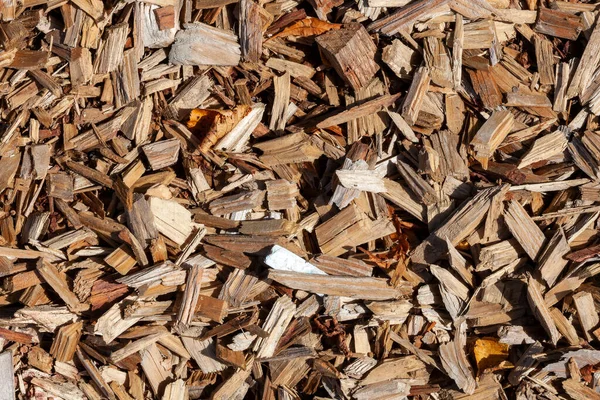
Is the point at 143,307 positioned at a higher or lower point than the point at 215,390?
higher

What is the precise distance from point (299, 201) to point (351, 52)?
1.74 feet

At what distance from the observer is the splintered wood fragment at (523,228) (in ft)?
8.01

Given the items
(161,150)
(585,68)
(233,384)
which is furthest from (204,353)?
(585,68)

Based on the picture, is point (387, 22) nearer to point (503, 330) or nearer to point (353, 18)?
point (353, 18)

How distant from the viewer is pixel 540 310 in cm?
242

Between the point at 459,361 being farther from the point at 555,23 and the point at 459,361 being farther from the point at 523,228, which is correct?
the point at 555,23

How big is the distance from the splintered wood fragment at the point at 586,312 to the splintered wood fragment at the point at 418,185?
587 millimetres

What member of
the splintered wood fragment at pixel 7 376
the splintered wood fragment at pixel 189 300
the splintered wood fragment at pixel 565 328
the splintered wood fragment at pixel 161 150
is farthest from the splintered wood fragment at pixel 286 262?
the splintered wood fragment at pixel 7 376

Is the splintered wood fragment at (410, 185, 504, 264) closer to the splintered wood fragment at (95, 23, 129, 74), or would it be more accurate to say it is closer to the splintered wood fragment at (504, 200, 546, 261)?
the splintered wood fragment at (504, 200, 546, 261)

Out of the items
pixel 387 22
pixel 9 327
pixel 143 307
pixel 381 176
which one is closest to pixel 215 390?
pixel 143 307

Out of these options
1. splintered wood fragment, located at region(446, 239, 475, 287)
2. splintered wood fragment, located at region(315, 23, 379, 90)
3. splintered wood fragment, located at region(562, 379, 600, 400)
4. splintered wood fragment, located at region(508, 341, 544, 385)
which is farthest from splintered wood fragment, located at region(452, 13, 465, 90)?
splintered wood fragment, located at region(562, 379, 600, 400)

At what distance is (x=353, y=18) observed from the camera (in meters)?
2.45

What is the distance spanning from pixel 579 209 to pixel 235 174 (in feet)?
3.85

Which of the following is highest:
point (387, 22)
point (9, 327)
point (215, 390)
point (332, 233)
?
point (387, 22)
